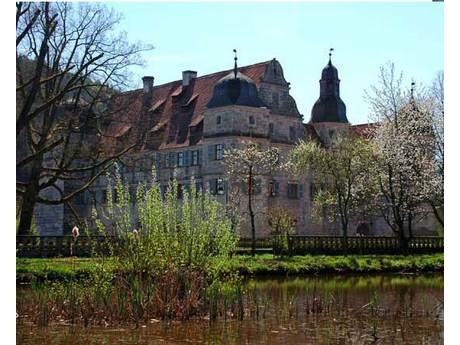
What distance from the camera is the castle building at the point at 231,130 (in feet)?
115

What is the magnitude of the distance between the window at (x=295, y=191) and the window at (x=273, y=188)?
33.5 inches

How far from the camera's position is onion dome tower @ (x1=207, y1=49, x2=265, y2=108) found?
3497 cm

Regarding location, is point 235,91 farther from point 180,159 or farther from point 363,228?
point 363,228

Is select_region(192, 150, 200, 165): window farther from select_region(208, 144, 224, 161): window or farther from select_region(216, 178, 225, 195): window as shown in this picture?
select_region(216, 178, 225, 195): window

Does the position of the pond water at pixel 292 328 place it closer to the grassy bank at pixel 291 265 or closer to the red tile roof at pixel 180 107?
the grassy bank at pixel 291 265

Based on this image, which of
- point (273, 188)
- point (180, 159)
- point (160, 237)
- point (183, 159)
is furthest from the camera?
point (180, 159)

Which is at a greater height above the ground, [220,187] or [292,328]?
→ [220,187]

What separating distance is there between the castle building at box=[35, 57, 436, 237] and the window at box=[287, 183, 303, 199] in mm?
47

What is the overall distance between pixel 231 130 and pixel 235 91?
1.72 metres

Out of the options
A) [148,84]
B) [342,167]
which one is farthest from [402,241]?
[148,84]

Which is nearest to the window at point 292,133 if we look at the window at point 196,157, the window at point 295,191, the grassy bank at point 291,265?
the window at point 295,191

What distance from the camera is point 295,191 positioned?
125 feet

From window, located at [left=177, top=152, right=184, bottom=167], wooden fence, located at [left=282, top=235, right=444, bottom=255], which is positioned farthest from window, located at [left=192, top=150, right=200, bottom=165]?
wooden fence, located at [left=282, top=235, right=444, bottom=255]
